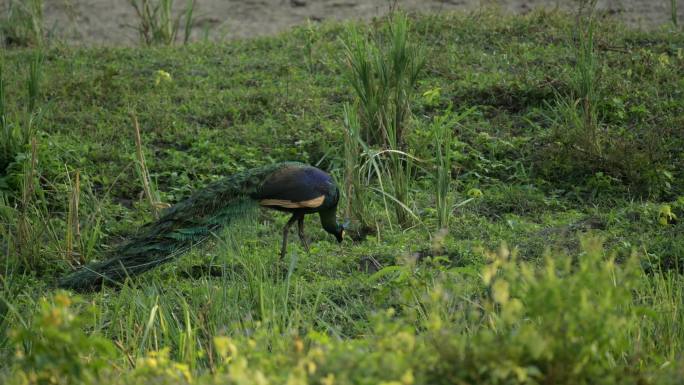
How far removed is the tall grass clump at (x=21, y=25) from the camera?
31.4ft

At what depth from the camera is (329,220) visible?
5.86 m

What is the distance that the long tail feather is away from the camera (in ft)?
17.7

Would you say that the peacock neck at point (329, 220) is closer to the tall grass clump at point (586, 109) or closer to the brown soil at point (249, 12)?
the tall grass clump at point (586, 109)

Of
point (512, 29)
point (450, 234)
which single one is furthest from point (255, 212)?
point (512, 29)

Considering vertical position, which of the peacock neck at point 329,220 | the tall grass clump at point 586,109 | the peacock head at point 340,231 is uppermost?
the tall grass clump at point 586,109

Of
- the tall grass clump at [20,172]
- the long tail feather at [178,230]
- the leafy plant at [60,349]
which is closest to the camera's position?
the leafy plant at [60,349]

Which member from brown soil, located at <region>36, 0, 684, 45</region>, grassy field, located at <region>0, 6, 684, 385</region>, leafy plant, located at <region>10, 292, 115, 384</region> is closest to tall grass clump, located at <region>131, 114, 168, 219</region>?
grassy field, located at <region>0, 6, 684, 385</region>

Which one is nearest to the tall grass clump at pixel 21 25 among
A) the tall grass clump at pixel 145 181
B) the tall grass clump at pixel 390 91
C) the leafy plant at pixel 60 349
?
the tall grass clump at pixel 145 181

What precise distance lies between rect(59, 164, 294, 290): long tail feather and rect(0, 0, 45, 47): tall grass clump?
15.1 ft

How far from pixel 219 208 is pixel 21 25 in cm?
514

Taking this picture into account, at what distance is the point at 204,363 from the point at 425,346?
116 centimetres

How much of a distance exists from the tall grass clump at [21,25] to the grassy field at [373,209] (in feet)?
1.74

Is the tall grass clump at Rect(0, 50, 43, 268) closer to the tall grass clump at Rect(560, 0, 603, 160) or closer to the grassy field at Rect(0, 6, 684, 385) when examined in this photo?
the grassy field at Rect(0, 6, 684, 385)

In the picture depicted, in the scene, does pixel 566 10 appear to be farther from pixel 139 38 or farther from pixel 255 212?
pixel 255 212
